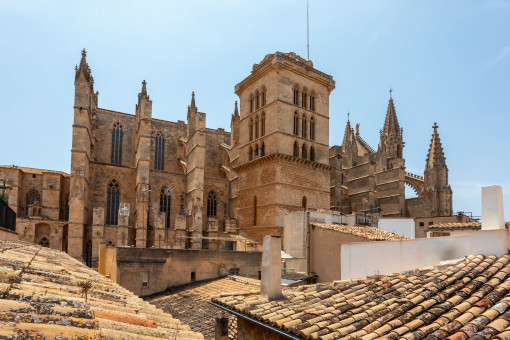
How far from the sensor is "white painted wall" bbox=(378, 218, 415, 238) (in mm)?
21891

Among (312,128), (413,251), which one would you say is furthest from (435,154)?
(413,251)

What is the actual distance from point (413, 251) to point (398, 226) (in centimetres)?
1425

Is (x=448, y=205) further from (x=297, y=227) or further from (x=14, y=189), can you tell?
(x=14, y=189)

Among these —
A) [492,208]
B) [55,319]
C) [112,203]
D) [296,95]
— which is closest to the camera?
[55,319]

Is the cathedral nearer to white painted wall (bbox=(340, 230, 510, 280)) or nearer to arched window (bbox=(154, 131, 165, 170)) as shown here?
arched window (bbox=(154, 131, 165, 170))

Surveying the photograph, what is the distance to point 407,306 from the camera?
516cm

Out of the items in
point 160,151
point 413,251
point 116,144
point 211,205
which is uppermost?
point 116,144

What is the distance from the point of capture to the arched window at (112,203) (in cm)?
3072

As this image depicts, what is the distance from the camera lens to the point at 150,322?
3270mm

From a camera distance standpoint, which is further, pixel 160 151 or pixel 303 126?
pixel 160 151

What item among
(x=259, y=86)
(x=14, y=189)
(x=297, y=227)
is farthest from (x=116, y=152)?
(x=297, y=227)

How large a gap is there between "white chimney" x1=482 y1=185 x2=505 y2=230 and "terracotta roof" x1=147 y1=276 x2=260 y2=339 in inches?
266

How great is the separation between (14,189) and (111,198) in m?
7.16

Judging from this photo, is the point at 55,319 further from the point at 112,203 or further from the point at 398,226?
the point at 112,203
